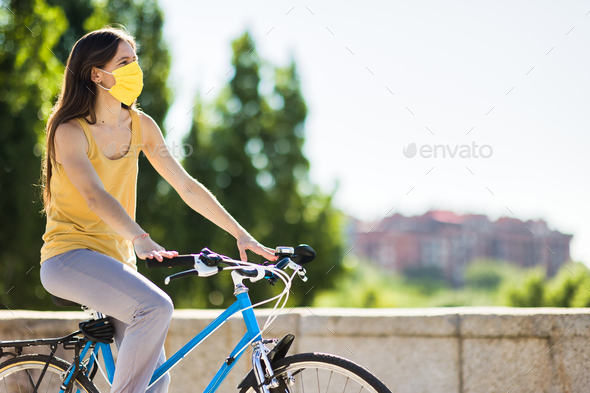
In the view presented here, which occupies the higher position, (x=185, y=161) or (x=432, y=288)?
(x=432, y=288)

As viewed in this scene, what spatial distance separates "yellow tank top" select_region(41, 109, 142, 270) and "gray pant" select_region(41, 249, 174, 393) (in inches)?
3.2


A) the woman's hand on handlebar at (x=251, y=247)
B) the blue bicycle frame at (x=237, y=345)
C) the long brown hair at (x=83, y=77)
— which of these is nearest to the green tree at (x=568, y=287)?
the woman's hand on handlebar at (x=251, y=247)

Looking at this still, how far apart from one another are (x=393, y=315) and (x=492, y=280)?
64075mm

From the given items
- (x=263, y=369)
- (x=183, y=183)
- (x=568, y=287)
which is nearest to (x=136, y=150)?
(x=183, y=183)

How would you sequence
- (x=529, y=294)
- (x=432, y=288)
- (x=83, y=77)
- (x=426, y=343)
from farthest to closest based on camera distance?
(x=432, y=288)
(x=529, y=294)
(x=426, y=343)
(x=83, y=77)

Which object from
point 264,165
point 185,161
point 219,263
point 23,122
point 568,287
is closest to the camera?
point 219,263

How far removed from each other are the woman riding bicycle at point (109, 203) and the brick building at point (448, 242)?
196 ft

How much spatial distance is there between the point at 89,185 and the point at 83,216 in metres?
0.18

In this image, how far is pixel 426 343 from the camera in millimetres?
2934

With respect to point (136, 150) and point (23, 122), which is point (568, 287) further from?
point (136, 150)

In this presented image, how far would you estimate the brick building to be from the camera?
6234 cm

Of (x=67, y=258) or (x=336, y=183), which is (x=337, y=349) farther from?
(x=336, y=183)

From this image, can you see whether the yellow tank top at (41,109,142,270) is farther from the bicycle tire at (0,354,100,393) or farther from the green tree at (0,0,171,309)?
the green tree at (0,0,171,309)

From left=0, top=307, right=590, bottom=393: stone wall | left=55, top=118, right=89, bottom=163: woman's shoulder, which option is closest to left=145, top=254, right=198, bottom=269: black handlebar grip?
left=55, top=118, right=89, bottom=163: woman's shoulder
